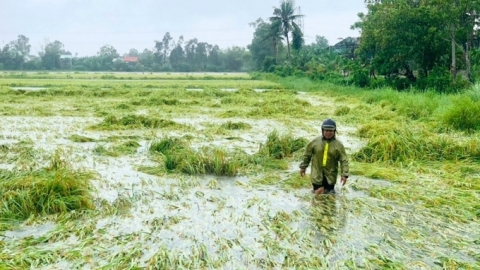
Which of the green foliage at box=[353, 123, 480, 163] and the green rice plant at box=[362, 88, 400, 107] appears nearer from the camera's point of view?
the green foliage at box=[353, 123, 480, 163]

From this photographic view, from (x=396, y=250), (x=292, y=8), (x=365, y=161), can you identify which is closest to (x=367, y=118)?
(x=365, y=161)

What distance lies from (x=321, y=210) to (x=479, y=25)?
14.2 meters

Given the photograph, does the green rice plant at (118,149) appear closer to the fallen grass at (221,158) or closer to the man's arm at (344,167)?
the fallen grass at (221,158)

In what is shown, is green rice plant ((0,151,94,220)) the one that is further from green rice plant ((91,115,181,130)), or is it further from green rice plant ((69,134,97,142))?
green rice plant ((91,115,181,130))

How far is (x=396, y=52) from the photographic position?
1819cm

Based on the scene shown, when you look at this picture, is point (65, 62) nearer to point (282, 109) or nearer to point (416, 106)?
point (282, 109)

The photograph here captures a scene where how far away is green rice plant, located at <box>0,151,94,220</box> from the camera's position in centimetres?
443

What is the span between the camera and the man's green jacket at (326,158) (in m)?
4.84

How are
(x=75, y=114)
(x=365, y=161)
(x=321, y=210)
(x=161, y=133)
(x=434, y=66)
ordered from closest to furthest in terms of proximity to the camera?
(x=321, y=210) → (x=365, y=161) → (x=161, y=133) → (x=75, y=114) → (x=434, y=66)

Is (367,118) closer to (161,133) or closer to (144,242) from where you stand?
(161,133)

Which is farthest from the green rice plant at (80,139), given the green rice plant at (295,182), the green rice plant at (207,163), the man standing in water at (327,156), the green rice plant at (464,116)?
the green rice plant at (464,116)

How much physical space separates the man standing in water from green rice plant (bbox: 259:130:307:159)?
2213 millimetres

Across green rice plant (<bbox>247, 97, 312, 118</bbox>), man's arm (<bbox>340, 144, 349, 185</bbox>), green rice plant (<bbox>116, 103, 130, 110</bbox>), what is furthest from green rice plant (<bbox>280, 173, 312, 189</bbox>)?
green rice plant (<bbox>116, 103, 130, 110</bbox>)

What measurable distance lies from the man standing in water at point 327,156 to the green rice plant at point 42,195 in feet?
8.15
